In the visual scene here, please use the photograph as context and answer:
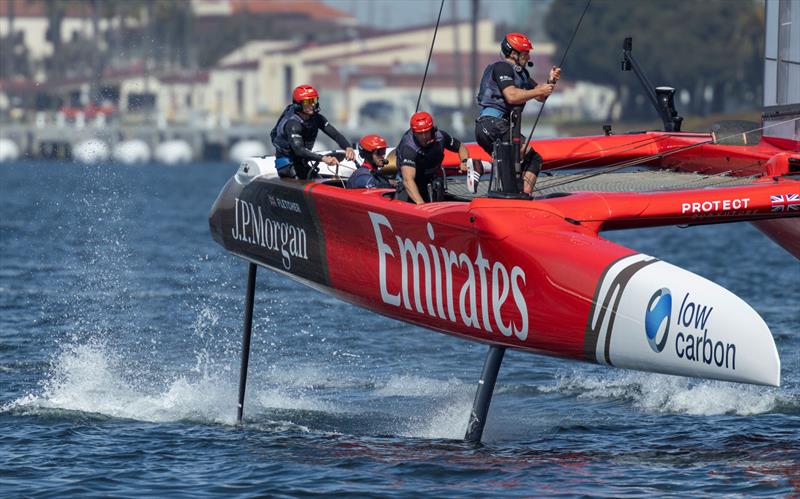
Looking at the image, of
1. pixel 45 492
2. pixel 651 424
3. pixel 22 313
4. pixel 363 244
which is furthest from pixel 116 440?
pixel 22 313

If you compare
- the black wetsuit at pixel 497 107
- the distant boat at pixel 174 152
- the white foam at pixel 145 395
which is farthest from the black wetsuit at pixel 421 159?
the distant boat at pixel 174 152

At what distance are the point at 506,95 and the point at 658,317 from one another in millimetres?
2363

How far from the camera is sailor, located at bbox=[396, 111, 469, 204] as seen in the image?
10223 mm

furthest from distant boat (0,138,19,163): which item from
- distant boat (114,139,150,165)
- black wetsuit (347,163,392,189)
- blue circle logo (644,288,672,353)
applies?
blue circle logo (644,288,672,353)

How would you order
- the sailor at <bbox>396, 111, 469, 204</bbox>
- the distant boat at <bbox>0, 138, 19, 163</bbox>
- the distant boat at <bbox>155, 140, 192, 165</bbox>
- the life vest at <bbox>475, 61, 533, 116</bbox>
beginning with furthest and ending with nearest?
1. the distant boat at <bbox>155, 140, 192, 165</bbox>
2. the distant boat at <bbox>0, 138, 19, 163</bbox>
3. the life vest at <bbox>475, 61, 533, 116</bbox>
4. the sailor at <bbox>396, 111, 469, 204</bbox>

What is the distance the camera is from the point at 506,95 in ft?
33.4

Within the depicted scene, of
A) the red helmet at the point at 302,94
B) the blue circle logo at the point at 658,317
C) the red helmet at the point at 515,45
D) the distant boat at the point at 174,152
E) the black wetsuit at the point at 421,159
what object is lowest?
the distant boat at the point at 174,152

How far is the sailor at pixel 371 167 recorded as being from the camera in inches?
433

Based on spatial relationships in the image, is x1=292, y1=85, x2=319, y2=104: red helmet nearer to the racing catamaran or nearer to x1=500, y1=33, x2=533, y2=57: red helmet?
→ the racing catamaran

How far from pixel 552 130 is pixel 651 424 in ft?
273

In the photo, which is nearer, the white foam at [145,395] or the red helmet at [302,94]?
the red helmet at [302,94]

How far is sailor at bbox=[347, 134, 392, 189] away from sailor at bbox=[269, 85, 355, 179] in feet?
0.47

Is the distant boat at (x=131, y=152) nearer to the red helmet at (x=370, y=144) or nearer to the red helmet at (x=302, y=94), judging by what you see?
the red helmet at (x=302, y=94)

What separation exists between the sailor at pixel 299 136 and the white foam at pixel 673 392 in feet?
9.49
